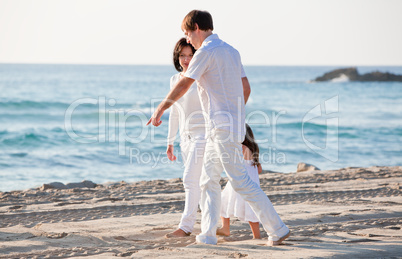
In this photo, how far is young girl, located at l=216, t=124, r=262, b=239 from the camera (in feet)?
13.9

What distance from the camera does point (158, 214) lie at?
5.41 m

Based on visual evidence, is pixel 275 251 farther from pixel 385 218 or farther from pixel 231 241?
pixel 385 218

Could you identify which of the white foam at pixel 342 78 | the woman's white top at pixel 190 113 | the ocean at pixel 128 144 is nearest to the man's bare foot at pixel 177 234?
the woman's white top at pixel 190 113

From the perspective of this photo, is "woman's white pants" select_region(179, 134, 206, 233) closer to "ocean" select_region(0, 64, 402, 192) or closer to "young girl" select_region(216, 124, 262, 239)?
"young girl" select_region(216, 124, 262, 239)

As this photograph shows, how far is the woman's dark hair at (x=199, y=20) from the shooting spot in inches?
143

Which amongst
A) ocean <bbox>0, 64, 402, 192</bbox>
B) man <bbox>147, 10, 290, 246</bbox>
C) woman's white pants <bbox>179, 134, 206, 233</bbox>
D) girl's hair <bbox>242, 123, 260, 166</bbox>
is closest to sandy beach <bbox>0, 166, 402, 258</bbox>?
woman's white pants <bbox>179, 134, 206, 233</bbox>

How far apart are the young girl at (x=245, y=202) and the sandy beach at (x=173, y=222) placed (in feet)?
0.42

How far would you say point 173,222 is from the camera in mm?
4977

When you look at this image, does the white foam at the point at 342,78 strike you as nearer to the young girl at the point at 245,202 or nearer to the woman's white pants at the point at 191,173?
the young girl at the point at 245,202

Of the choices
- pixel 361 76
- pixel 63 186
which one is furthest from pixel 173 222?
pixel 361 76

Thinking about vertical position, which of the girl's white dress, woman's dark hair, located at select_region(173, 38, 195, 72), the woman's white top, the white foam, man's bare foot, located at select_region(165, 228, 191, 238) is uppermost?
the white foam

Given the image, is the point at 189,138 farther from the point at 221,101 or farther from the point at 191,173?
the point at 221,101

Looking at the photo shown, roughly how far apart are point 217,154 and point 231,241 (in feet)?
3.12

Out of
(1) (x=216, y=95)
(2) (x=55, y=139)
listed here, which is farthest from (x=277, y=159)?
(1) (x=216, y=95)
